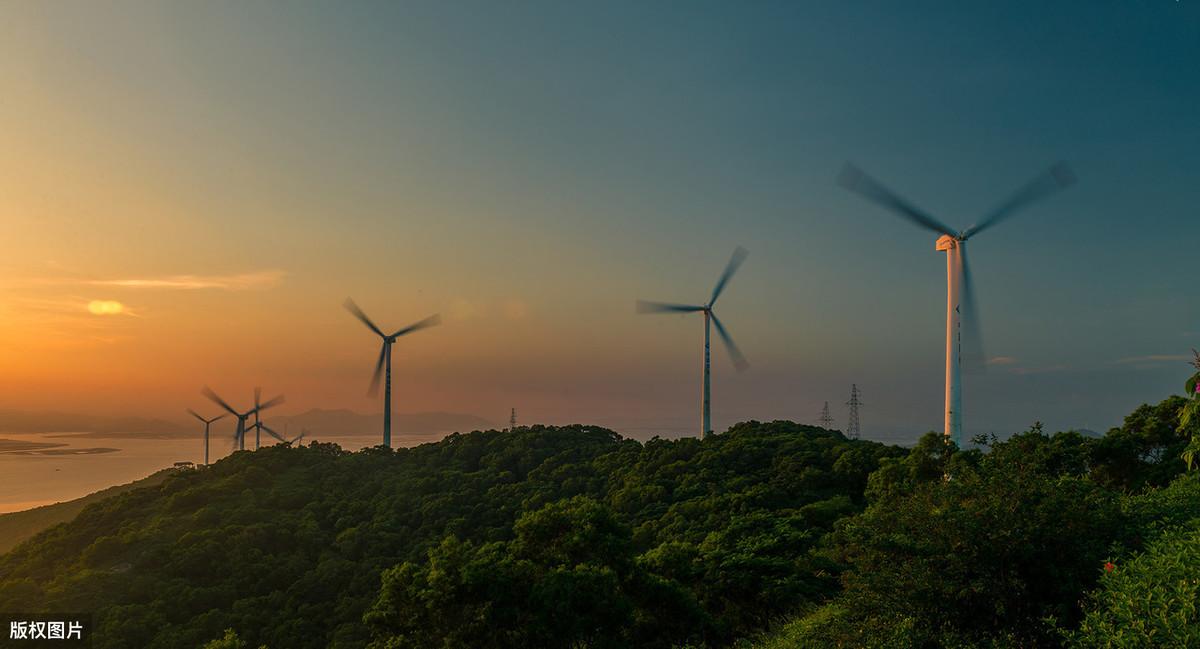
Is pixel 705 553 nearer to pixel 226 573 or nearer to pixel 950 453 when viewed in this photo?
pixel 950 453

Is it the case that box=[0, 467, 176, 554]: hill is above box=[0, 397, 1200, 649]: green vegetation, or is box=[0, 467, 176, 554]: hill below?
below

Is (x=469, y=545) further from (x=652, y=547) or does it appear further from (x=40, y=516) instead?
(x=40, y=516)

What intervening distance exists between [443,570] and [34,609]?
115 feet

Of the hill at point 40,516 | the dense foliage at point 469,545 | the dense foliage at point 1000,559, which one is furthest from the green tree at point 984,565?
the hill at point 40,516

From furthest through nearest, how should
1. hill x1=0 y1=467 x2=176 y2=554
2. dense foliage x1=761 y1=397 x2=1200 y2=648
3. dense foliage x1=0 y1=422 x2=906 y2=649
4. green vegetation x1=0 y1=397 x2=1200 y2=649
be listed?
hill x1=0 y1=467 x2=176 y2=554 < dense foliage x1=0 y1=422 x2=906 y2=649 < green vegetation x1=0 y1=397 x2=1200 y2=649 < dense foliage x1=761 y1=397 x2=1200 y2=648

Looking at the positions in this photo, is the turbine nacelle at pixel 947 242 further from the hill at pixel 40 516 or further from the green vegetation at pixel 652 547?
the hill at pixel 40 516

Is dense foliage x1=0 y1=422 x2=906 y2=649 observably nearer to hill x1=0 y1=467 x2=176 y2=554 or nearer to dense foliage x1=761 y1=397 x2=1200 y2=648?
dense foliage x1=761 y1=397 x2=1200 y2=648

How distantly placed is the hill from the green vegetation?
93190mm

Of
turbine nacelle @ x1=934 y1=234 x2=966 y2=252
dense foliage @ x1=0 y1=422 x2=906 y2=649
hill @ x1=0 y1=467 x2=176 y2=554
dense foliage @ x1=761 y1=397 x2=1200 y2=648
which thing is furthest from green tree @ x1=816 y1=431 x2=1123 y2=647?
hill @ x1=0 y1=467 x2=176 y2=554

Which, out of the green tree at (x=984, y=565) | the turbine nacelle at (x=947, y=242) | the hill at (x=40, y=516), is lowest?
the hill at (x=40, y=516)

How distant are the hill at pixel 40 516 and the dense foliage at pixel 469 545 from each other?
3536 inches

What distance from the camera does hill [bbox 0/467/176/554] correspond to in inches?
5541

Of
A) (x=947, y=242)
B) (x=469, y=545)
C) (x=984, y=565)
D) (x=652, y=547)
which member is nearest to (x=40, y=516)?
(x=652, y=547)

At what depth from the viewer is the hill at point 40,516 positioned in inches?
5541
